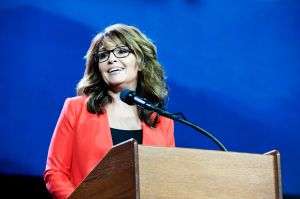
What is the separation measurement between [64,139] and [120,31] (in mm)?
607

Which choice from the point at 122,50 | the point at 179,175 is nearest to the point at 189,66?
the point at 122,50

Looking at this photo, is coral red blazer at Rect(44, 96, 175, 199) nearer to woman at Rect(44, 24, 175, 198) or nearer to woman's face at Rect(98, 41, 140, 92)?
woman at Rect(44, 24, 175, 198)

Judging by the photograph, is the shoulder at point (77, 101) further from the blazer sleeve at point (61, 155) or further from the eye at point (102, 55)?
the eye at point (102, 55)

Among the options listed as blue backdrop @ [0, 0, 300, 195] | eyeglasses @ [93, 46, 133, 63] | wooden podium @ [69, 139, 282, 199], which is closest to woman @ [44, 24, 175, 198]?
eyeglasses @ [93, 46, 133, 63]

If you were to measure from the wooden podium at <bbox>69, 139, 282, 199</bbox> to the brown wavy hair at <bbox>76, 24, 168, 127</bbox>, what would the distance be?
90 centimetres

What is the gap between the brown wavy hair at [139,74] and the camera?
8.52 ft

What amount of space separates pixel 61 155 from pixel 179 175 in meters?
0.90

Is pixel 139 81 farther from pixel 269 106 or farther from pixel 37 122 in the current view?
pixel 269 106

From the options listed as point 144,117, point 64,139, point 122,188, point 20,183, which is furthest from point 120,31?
point 122,188

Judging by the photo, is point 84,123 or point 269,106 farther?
point 269,106

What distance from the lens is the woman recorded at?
2367 millimetres

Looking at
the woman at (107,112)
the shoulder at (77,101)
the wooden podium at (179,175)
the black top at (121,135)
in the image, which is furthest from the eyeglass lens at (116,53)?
the wooden podium at (179,175)

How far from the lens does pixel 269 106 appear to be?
3303mm

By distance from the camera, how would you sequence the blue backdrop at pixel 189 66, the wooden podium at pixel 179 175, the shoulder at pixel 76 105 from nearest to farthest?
the wooden podium at pixel 179 175 → the shoulder at pixel 76 105 → the blue backdrop at pixel 189 66
